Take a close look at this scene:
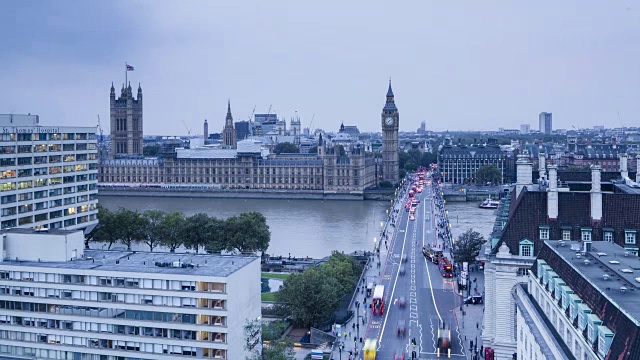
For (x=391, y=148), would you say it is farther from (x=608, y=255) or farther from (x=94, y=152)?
(x=608, y=255)

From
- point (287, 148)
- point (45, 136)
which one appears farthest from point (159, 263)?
point (287, 148)

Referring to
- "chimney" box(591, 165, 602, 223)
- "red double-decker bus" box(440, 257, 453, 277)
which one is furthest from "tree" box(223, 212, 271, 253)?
"chimney" box(591, 165, 602, 223)

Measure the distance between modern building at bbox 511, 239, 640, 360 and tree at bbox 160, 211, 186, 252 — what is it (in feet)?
102

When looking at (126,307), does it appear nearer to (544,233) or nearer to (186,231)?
(544,233)

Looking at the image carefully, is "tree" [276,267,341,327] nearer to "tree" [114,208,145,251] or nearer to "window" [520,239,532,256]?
"window" [520,239,532,256]

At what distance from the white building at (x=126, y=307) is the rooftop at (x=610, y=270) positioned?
1118cm

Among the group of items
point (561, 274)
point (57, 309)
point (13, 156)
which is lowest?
point (57, 309)

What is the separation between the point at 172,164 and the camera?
116m

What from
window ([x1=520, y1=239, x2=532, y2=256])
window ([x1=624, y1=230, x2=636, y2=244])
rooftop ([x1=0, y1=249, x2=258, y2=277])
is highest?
window ([x1=624, y1=230, x2=636, y2=244])

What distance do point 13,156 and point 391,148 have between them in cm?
8510

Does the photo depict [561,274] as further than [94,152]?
No

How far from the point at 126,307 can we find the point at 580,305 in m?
15.9

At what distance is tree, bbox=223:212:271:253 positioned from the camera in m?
47.7

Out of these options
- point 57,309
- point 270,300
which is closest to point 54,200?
point 270,300
